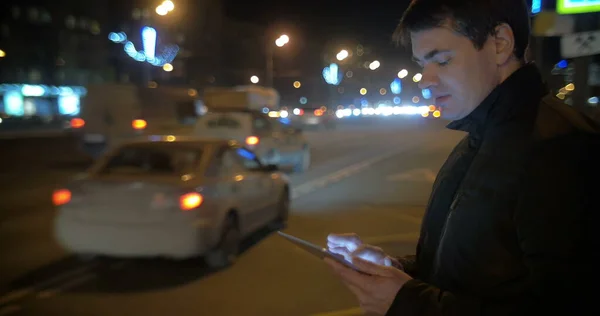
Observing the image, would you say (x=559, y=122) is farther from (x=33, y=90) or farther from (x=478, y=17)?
(x=33, y=90)

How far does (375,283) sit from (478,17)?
0.71 m

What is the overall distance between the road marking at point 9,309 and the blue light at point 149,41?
2407 cm

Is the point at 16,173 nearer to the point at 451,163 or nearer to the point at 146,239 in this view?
the point at 146,239

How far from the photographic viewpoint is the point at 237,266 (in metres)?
6.90

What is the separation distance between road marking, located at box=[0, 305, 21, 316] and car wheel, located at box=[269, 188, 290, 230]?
14.3ft

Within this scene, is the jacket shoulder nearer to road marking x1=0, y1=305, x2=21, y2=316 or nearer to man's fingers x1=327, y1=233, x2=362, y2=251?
man's fingers x1=327, y1=233, x2=362, y2=251

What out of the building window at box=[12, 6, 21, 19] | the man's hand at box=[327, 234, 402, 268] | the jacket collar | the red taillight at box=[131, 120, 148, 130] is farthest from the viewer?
the building window at box=[12, 6, 21, 19]

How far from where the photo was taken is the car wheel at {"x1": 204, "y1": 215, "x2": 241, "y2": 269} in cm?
687

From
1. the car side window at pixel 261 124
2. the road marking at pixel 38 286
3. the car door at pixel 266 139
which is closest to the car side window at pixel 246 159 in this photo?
the road marking at pixel 38 286

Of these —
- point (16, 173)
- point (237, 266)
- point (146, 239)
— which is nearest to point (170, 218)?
point (146, 239)

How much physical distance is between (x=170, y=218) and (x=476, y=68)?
17.5 feet

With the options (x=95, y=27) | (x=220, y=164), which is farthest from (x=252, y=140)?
(x=95, y=27)

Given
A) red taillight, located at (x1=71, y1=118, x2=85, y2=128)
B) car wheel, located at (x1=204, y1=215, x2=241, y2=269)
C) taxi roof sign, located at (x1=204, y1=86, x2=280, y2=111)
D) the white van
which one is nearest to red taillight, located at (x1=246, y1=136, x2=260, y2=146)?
the white van

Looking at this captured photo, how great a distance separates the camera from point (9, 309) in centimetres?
540
